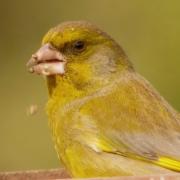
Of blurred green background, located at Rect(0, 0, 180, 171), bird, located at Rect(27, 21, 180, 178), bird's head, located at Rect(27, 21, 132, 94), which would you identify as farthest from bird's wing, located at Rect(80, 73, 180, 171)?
blurred green background, located at Rect(0, 0, 180, 171)

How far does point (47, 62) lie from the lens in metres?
7.86

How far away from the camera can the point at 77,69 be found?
7969 millimetres

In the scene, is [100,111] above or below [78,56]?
below

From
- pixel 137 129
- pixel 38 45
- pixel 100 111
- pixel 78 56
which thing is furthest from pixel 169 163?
pixel 38 45

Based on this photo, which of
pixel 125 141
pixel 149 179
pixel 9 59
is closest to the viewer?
pixel 149 179

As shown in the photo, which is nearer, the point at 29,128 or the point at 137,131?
the point at 137,131

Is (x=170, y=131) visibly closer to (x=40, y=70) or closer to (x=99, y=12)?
(x=40, y=70)

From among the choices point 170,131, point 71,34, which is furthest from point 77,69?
point 170,131

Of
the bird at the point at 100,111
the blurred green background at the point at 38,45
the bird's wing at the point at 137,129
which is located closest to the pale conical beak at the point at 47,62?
the bird at the point at 100,111

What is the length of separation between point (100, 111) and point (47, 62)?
1.38 ft

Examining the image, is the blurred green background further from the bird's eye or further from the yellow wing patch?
the yellow wing patch

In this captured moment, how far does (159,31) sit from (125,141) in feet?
14.4

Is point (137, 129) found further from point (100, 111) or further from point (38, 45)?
point (38, 45)

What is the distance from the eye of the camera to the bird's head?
786 centimetres
